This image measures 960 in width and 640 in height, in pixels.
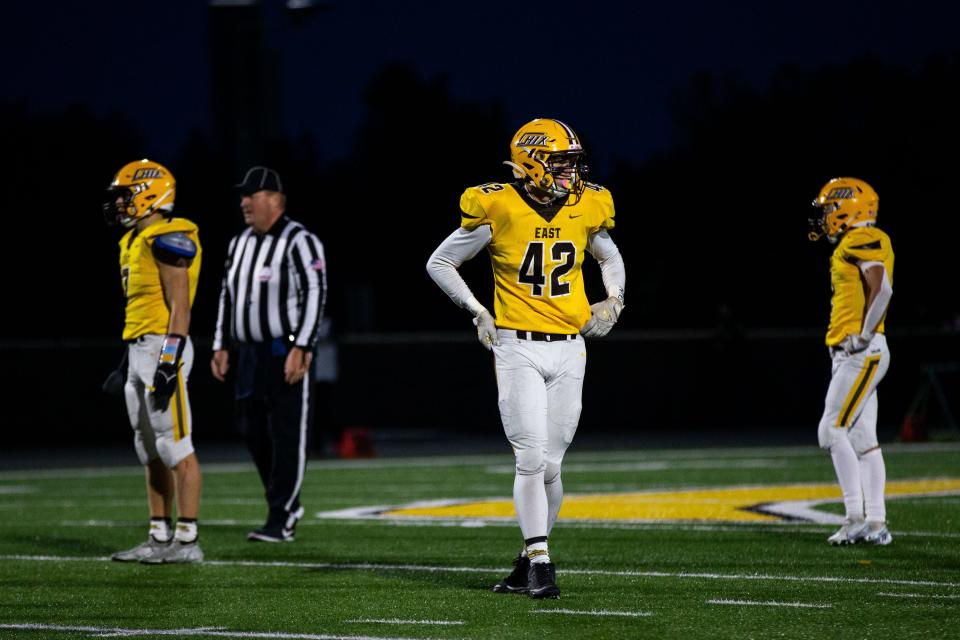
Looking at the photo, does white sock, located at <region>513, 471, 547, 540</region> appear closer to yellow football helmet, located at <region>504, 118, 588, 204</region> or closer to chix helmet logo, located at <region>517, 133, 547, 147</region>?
yellow football helmet, located at <region>504, 118, 588, 204</region>

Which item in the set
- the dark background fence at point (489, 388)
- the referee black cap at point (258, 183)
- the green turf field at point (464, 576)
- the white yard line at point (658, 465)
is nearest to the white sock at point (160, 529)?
the green turf field at point (464, 576)

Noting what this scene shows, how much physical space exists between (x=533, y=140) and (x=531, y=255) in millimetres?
479

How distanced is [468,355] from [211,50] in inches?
225

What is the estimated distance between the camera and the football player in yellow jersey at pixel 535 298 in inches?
259

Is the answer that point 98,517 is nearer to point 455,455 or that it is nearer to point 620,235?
point 455,455

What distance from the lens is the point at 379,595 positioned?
21.9ft

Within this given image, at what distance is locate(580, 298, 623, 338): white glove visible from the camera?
6695 mm

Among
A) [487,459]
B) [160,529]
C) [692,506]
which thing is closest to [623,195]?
[487,459]

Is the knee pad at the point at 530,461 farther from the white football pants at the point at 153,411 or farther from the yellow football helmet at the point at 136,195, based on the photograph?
the yellow football helmet at the point at 136,195

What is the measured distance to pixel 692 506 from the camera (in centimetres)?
1030

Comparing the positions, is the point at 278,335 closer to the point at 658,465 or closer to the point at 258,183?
the point at 258,183

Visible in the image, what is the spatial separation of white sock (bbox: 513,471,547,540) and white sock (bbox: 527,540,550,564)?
0.13ft

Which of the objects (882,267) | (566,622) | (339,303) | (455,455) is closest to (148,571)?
(566,622)

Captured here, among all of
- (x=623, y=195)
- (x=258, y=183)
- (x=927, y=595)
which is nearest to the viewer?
(x=927, y=595)
